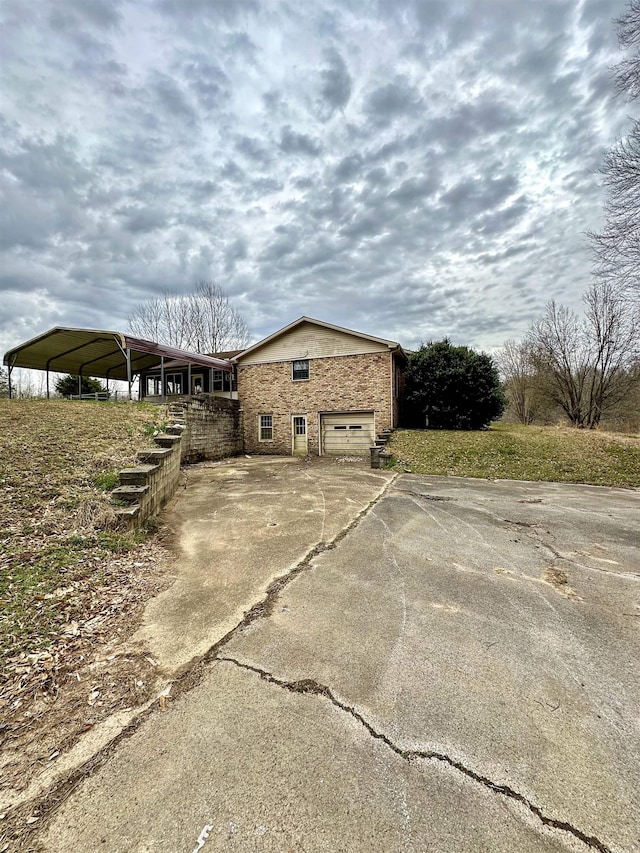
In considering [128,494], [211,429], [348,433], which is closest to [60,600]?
[128,494]

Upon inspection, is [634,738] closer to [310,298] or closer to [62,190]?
[62,190]

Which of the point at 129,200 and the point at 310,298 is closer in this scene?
the point at 129,200

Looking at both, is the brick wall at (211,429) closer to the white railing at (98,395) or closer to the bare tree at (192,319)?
the white railing at (98,395)

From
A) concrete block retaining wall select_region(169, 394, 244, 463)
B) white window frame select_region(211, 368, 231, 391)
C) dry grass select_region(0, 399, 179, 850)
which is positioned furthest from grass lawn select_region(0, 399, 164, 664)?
white window frame select_region(211, 368, 231, 391)

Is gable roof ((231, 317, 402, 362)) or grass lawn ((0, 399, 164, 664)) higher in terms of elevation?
gable roof ((231, 317, 402, 362))

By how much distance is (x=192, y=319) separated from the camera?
25891 millimetres

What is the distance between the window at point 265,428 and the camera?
15.9 m

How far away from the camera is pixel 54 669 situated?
2242 millimetres

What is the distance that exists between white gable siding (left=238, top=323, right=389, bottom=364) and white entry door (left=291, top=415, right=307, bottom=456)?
2743mm

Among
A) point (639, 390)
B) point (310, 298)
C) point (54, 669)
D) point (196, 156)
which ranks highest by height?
point (196, 156)

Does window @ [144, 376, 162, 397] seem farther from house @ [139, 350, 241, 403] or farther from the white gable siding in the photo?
the white gable siding

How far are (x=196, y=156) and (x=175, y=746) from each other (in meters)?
14.6

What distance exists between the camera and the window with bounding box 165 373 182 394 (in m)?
19.8

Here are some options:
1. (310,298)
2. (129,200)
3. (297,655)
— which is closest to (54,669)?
(297,655)
